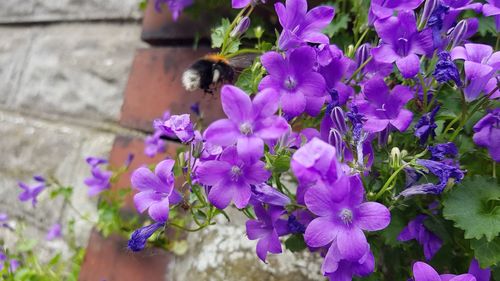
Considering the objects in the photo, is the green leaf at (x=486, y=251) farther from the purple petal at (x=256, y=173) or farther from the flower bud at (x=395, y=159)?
the purple petal at (x=256, y=173)

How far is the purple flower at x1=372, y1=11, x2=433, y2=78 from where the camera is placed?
0.78 meters

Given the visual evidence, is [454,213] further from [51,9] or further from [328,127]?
[51,9]

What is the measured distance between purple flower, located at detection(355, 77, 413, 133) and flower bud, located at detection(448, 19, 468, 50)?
0.10 meters

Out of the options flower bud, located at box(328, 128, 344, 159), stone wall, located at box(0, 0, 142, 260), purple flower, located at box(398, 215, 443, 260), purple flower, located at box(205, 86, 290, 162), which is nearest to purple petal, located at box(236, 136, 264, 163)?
purple flower, located at box(205, 86, 290, 162)

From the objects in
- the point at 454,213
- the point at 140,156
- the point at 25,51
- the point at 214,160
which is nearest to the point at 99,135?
the point at 140,156

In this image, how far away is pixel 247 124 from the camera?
2.18 ft

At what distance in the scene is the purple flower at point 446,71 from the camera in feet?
2.41

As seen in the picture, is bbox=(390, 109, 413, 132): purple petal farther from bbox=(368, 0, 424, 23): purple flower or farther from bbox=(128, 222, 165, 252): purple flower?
bbox=(128, 222, 165, 252): purple flower

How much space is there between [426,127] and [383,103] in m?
0.07

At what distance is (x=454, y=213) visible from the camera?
0.78m

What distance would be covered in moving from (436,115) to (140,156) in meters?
0.88

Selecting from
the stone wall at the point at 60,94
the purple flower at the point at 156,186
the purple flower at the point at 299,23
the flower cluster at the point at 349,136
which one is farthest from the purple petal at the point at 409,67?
the stone wall at the point at 60,94

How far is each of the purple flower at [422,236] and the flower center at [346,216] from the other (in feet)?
0.75

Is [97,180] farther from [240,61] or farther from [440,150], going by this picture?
[440,150]
